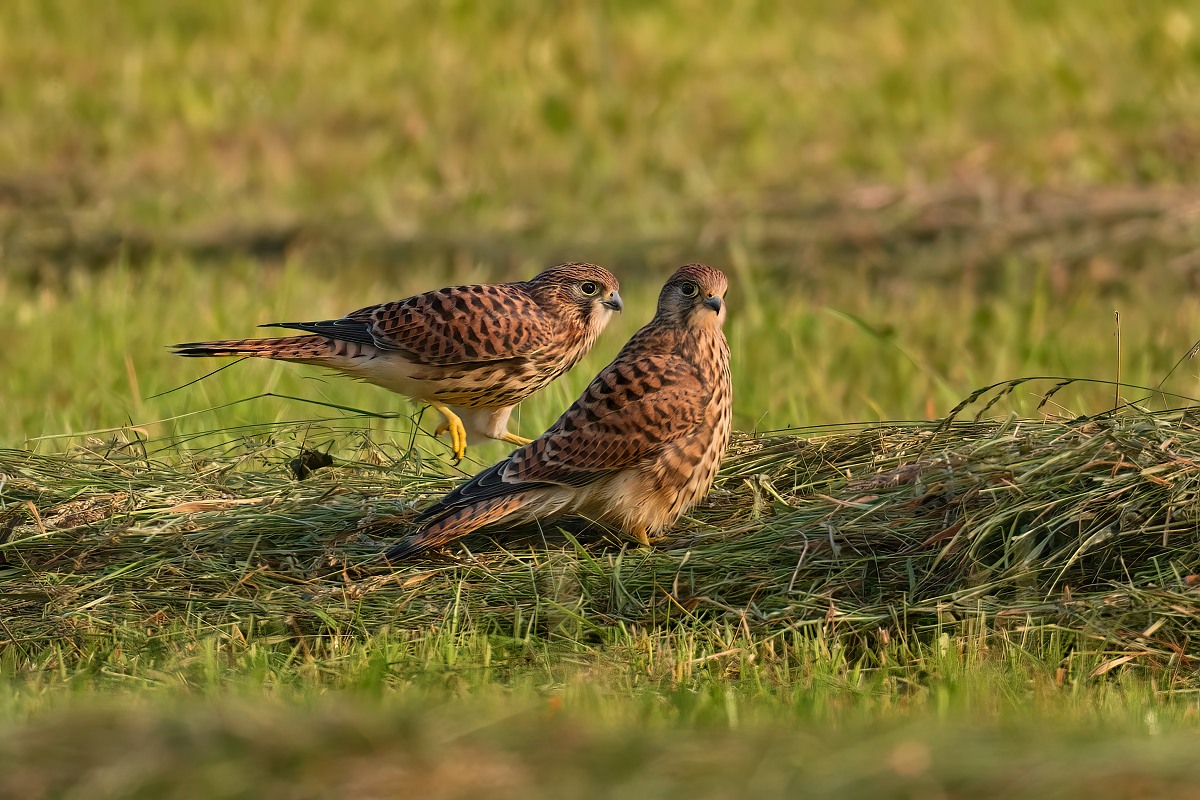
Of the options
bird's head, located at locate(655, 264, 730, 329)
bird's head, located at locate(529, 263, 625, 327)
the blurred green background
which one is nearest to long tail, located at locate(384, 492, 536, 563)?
bird's head, located at locate(655, 264, 730, 329)

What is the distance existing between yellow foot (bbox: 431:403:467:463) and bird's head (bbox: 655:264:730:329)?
1303 mm

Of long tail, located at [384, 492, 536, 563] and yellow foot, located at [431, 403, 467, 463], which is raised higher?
yellow foot, located at [431, 403, 467, 463]

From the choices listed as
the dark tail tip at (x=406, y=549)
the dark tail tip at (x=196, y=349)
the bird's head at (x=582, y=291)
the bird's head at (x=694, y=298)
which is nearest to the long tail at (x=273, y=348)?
the dark tail tip at (x=196, y=349)

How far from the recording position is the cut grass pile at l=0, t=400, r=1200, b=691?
469 centimetres

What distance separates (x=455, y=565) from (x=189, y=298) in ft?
16.2

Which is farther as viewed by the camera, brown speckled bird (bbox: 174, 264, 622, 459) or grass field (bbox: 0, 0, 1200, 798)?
brown speckled bird (bbox: 174, 264, 622, 459)

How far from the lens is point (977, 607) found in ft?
15.4

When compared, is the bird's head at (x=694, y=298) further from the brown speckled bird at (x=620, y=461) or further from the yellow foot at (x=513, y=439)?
the yellow foot at (x=513, y=439)

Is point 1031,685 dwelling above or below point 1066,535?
below

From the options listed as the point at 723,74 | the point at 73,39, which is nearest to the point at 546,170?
the point at 723,74

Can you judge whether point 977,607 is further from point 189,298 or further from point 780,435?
point 189,298

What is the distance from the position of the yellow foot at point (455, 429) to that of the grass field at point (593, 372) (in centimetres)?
13

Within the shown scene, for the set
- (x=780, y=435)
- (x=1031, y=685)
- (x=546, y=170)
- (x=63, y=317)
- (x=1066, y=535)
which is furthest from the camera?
(x=546, y=170)

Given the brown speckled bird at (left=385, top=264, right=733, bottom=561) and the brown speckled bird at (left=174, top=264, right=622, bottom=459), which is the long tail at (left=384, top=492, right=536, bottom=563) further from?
the brown speckled bird at (left=174, top=264, right=622, bottom=459)
